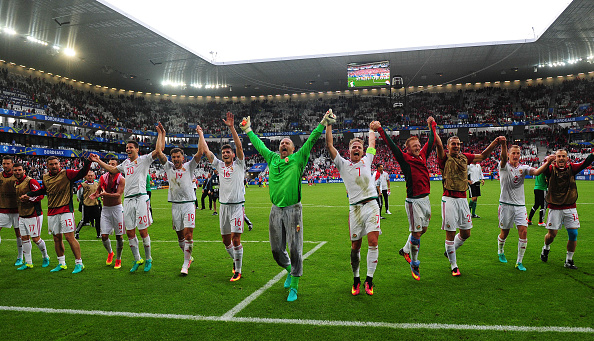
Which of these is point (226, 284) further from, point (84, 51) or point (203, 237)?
point (84, 51)

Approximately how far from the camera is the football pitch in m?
4.21

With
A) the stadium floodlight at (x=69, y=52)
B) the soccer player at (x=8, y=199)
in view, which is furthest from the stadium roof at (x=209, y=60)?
the soccer player at (x=8, y=199)

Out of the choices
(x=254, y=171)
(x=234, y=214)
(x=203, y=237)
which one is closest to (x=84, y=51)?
(x=254, y=171)

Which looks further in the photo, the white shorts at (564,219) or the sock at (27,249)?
the sock at (27,249)

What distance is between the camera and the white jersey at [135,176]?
23.0 feet

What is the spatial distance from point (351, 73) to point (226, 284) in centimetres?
4169

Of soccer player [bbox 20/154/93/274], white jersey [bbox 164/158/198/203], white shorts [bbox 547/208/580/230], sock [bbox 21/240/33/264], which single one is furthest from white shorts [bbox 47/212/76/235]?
white shorts [bbox 547/208/580/230]

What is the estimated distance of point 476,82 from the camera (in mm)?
57438

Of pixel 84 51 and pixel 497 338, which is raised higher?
pixel 84 51

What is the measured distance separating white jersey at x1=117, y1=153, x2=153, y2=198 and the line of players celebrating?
0.06 ft

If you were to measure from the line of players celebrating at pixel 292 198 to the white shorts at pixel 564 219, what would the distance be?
19 millimetres

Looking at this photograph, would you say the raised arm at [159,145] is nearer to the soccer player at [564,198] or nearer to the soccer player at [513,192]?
the soccer player at [513,192]

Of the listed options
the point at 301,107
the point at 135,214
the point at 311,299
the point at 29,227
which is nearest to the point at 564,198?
the point at 311,299

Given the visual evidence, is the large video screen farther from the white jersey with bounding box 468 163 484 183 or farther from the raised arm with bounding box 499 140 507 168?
the raised arm with bounding box 499 140 507 168
